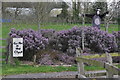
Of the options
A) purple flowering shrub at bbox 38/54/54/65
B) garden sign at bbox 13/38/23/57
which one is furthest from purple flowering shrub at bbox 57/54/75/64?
garden sign at bbox 13/38/23/57

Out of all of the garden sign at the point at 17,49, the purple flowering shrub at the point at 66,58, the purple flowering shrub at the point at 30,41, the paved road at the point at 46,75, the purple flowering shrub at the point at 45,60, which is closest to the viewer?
the paved road at the point at 46,75

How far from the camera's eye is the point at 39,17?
14391mm

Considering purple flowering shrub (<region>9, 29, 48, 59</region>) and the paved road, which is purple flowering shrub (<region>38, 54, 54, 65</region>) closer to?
purple flowering shrub (<region>9, 29, 48, 59</region>)

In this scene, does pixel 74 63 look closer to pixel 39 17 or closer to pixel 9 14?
pixel 39 17

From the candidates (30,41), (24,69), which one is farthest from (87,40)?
(24,69)

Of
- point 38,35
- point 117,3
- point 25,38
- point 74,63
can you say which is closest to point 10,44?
point 25,38

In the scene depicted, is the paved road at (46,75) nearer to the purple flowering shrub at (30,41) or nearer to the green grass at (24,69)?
the green grass at (24,69)

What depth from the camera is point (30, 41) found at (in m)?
10.7

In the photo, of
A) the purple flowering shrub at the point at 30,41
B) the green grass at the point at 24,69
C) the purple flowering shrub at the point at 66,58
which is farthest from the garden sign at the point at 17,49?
the purple flowering shrub at the point at 66,58

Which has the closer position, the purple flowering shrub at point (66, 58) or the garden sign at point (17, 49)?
the garden sign at point (17, 49)

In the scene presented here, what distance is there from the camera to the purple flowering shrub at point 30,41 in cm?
1062

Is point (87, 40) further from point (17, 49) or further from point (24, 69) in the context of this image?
point (24, 69)

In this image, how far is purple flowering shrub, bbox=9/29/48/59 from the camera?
34.8 ft

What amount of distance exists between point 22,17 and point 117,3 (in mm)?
7063
